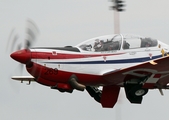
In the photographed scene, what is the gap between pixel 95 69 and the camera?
3644cm

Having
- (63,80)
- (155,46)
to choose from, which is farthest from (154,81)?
(63,80)

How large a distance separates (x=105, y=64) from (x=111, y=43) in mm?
946

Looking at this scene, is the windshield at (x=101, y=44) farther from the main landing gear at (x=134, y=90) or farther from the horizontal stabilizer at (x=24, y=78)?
the horizontal stabilizer at (x=24, y=78)

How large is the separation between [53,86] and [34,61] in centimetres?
159

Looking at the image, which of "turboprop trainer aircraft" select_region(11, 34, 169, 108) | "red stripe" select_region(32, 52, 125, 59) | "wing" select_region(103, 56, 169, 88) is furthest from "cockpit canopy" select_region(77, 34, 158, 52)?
"wing" select_region(103, 56, 169, 88)

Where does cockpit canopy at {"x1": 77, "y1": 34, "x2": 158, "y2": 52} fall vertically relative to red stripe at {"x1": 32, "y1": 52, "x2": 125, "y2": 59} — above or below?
above

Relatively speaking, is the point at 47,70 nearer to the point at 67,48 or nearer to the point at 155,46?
the point at 67,48

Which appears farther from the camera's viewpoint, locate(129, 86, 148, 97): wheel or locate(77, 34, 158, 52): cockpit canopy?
locate(129, 86, 148, 97): wheel

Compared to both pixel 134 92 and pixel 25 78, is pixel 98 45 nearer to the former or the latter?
pixel 134 92

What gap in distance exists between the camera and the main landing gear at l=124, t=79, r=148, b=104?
36688 mm

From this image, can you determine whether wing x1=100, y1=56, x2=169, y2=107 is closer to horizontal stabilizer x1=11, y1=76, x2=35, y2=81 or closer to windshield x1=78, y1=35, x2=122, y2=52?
windshield x1=78, y1=35, x2=122, y2=52

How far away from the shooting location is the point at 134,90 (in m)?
36.7

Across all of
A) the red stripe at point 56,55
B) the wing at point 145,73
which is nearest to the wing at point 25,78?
the red stripe at point 56,55

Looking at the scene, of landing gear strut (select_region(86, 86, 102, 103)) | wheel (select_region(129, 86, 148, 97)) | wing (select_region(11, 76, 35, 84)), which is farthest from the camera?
wing (select_region(11, 76, 35, 84))
